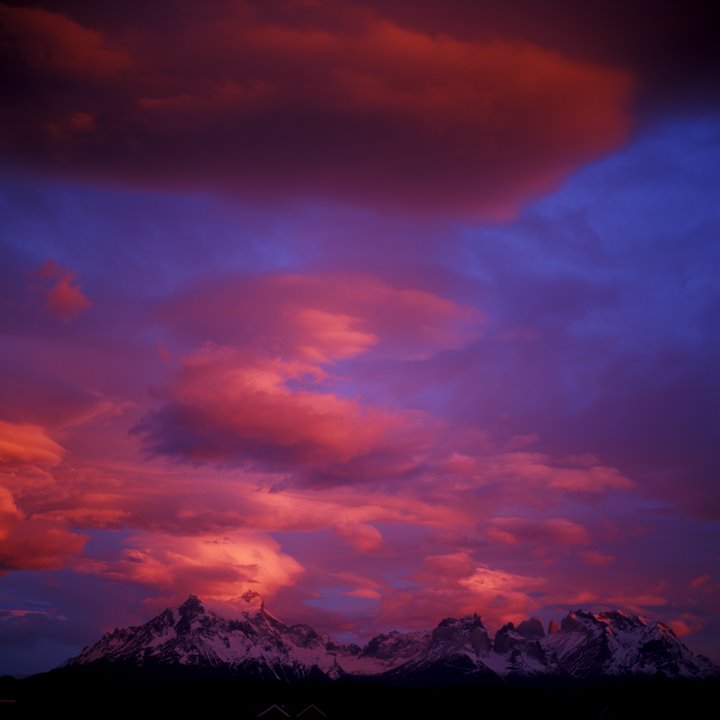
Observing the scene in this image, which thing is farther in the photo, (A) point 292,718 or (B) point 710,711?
(B) point 710,711

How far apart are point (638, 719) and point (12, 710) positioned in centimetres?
13609

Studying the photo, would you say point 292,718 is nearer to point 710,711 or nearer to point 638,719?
point 638,719

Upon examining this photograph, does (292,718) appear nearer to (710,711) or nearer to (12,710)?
(12,710)

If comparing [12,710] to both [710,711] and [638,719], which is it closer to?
[638,719]

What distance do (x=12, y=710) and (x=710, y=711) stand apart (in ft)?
496

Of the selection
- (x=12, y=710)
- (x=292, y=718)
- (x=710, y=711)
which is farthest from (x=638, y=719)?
(x=12, y=710)

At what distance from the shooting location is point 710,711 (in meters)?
198

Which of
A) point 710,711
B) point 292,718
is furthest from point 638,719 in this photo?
point 292,718

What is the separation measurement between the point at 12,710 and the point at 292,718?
57.8 m

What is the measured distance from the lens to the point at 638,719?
654 ft

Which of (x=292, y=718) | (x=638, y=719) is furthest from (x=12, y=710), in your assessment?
(x=638, y=719)

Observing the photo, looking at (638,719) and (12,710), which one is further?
(638,719)

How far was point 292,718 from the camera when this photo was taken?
17562 cm
